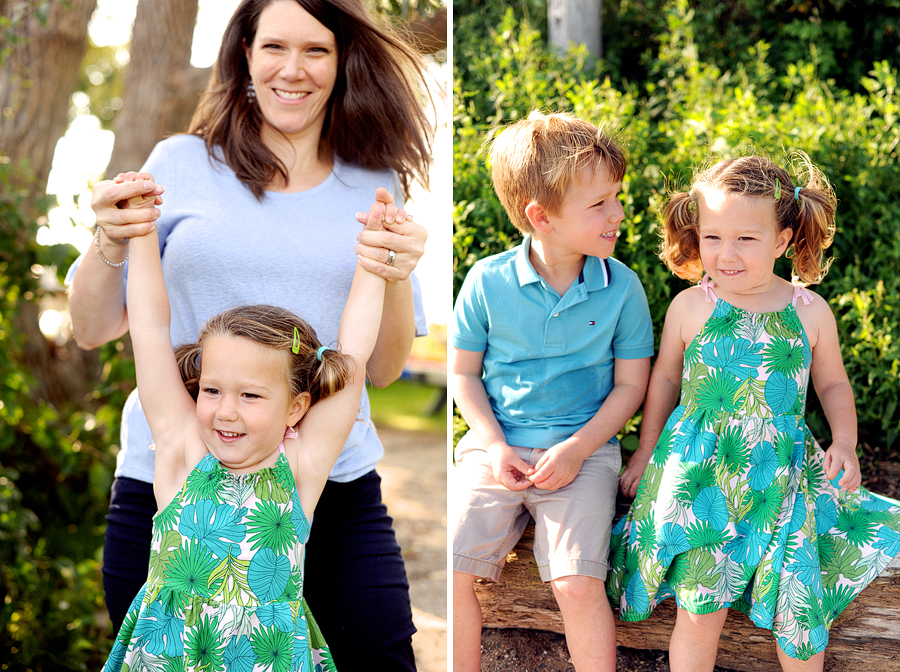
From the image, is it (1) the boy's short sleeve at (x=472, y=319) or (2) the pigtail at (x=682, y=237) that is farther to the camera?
(1) the boy's short sleeve at (x=472, y=319)

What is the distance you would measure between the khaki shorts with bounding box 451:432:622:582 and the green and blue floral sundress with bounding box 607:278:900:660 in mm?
121

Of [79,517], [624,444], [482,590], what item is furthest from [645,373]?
[79,517]

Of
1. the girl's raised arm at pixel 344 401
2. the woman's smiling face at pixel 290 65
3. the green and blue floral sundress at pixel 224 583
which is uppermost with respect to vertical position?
the woman's smiling face at pixel 290 65

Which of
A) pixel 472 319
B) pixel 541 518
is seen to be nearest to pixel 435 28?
pixel 472 319

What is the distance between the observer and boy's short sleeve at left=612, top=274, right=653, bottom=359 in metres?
2.30

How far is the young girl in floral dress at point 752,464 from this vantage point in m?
2.05

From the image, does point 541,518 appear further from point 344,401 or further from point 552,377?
point 344,401

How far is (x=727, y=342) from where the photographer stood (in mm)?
2166

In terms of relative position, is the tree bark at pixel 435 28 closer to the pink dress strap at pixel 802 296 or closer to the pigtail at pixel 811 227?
the pigtail at pixel 811 227

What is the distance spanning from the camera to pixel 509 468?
2.25 meters

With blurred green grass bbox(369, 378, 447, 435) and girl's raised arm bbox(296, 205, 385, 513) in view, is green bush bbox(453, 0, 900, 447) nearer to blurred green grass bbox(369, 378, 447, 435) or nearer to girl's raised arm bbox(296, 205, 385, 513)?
girl's raised arm bbox(296, 205, 385, 513)

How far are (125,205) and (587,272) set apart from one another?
4.16 feet

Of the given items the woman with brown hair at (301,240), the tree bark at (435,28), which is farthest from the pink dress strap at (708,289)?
the tree bark at (435,28)

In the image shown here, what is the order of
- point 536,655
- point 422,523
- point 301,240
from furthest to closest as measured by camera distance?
1. point 422,523
2. point 536,655
3. point 301,240
